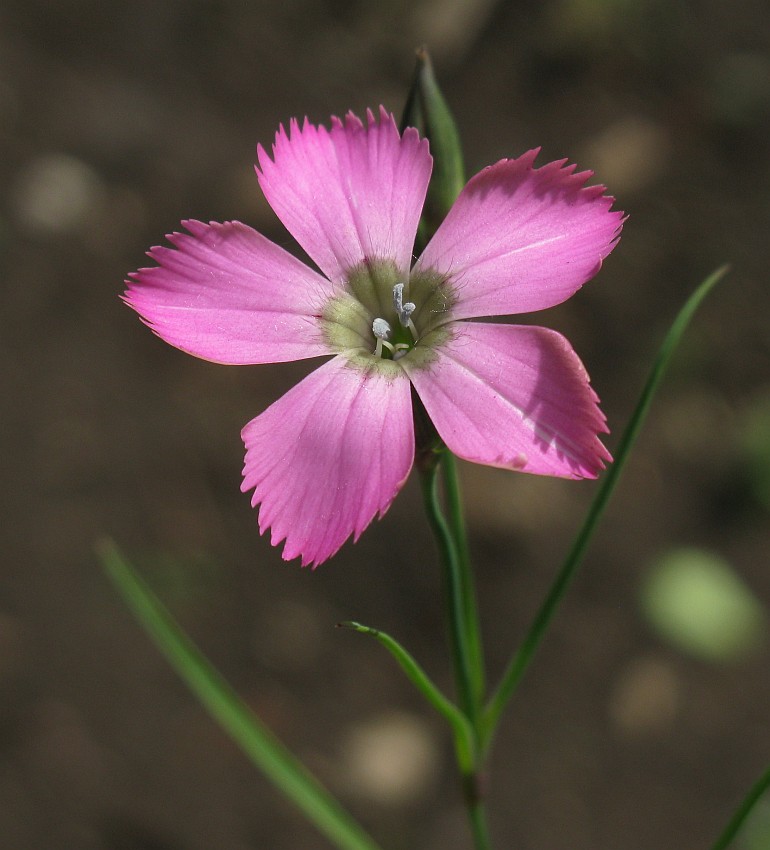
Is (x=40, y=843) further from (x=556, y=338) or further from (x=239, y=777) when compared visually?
(x=556, y=338)

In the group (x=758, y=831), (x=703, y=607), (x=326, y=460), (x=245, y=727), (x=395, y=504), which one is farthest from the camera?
(x=395, y=504)

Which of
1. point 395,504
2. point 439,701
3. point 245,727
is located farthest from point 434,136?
point 395,504

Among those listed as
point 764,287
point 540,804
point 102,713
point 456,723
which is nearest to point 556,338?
point 456,723

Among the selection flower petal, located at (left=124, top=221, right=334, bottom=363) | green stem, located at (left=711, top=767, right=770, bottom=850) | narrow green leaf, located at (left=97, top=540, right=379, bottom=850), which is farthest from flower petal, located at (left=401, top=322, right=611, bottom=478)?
narrow green leaf, located at (left=97, top=540, right=379, bottom=850)

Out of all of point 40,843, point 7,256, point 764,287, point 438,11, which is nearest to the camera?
point 40,843

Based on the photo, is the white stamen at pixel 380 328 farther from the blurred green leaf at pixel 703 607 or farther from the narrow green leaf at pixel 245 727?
the blurred green leaf at pixel 703 607

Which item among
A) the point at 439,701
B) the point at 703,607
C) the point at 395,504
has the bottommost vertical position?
the point at 703,607

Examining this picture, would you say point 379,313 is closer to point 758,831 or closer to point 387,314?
point 387,314
